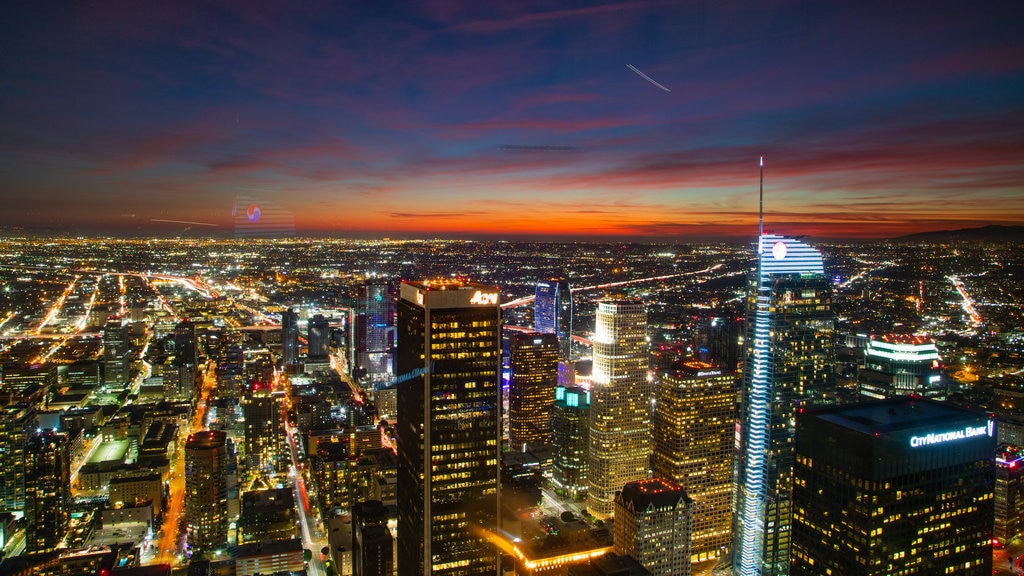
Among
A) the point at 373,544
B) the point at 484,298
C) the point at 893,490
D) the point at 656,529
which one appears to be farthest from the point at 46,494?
the point at 893,490

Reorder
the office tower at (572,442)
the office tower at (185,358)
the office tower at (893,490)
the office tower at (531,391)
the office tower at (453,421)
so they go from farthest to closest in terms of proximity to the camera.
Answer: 1. the office tower at (185,358)
2. the office tower at (531,391)
3. the office tower at (572,442)
4. the office tower at (453,421)
5. the office tower at (893,490)

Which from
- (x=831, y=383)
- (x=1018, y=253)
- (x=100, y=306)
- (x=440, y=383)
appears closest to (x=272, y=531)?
(x=440, y=383)

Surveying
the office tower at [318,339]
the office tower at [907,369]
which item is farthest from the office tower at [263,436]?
the office tower at [907,369]

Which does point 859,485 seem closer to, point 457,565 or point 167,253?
point 457,565

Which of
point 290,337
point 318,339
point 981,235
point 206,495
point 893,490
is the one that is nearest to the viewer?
point 893,490

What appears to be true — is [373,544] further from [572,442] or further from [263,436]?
[263,436]

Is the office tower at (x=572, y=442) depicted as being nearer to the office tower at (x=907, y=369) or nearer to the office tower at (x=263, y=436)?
the office tower at (x=907, y=369)
